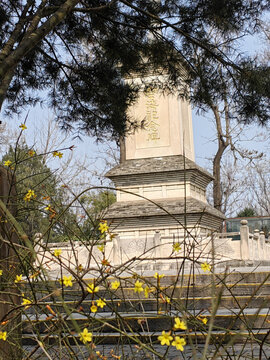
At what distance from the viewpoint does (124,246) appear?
46.5ft

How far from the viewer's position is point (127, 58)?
5.85 meters

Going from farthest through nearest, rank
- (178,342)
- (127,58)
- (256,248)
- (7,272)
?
(256,248) < (127,58) < (7,272) < (178,342)

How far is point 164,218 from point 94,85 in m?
10.1

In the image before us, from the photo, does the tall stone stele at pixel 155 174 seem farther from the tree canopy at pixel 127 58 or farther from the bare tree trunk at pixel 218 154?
the tree canopy at pixel 127 58

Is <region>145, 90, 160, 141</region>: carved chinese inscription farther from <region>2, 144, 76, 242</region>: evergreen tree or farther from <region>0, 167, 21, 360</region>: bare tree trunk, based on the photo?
<region>0, 167, 21, 360</region>: bare tree trunk

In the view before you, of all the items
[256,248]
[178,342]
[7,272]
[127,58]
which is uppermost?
[127,58]

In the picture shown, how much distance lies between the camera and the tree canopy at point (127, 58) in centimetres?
530

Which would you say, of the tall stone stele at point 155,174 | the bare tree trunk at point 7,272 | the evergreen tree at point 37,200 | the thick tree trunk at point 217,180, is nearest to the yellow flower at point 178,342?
the evergreen tree at point 37,200

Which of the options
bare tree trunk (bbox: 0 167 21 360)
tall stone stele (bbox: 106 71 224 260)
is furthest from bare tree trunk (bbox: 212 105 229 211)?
bare tree trunk (bbox: 0 167 21 360)

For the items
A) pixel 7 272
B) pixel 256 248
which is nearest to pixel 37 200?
pixel 7 272

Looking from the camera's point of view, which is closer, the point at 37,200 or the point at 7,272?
the point at 37,200

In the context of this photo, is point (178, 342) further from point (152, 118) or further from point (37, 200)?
point (152, 118)

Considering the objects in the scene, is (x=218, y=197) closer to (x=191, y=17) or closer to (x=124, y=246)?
(x=124, y=246)

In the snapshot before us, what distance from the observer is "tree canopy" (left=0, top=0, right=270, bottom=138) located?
209 inches
